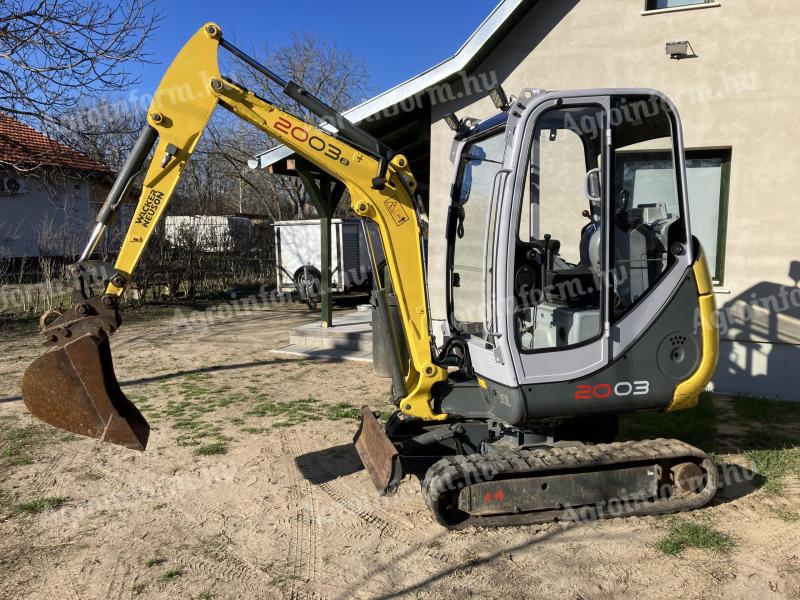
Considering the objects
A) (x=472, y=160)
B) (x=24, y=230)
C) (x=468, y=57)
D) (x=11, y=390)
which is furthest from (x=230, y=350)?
(x=24, y=230)

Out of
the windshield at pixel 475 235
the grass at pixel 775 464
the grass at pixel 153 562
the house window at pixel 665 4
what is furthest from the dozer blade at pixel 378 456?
the house window at pixel 665 4

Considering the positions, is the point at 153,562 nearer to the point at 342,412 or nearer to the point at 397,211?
the point at 397,211

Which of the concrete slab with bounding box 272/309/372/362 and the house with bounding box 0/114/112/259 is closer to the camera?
the concrete slab with bounding box 272/309/372/362

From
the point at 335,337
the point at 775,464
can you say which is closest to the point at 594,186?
the point at 775,464

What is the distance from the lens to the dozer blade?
13.1 feet

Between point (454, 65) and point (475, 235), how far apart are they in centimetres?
391

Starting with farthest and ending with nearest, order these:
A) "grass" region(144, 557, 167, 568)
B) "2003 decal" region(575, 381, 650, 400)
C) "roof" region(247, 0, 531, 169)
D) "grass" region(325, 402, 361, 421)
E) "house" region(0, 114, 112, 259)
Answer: "house" region(0, 114, 112, 259), "roof" region(247, 0, 531, 169), "grass" region(325, 402, 361, 421), "2003 decal" region(575, 381, 650, 400), "grass" region(144, 557, 167, 568)

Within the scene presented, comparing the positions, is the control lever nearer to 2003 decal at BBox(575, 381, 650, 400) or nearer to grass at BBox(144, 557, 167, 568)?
2003 decal at BBox(575, 381, 650, 400)

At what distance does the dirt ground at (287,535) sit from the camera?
342 cm

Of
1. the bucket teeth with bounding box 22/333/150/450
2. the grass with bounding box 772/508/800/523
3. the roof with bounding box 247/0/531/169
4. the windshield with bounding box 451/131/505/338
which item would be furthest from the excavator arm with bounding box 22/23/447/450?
the roof with bounding box 247/0/531/169

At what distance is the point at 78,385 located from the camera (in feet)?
12.4

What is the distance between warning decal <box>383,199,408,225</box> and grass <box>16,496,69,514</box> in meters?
3.17

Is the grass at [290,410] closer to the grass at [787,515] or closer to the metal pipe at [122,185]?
the metal pipe at [122,185]

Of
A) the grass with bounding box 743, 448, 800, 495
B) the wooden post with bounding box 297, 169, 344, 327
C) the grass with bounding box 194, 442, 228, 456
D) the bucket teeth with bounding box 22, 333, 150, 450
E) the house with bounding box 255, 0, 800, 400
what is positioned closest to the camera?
the bucket teeth with bounding box 22, 333, 150, 450
